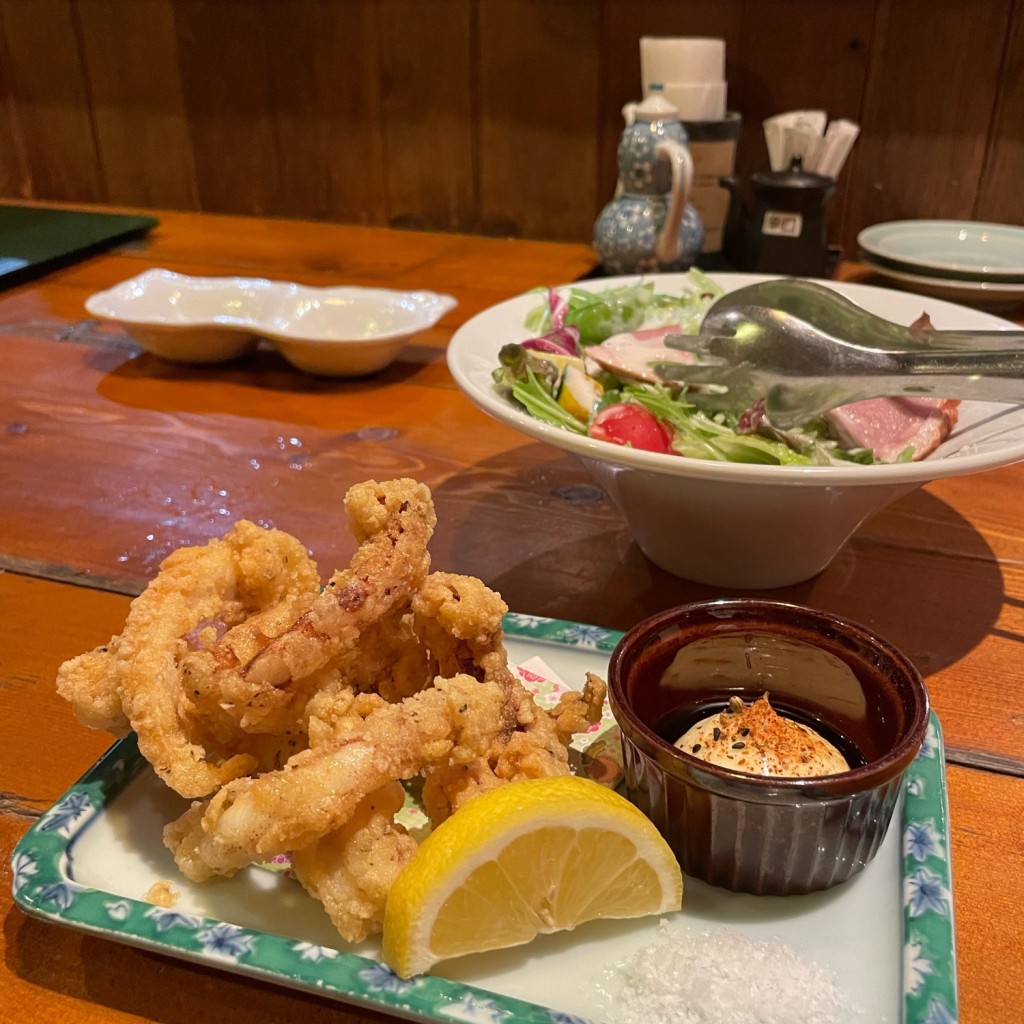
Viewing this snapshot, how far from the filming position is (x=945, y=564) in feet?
3.70

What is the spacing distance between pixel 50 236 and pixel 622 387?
187 cm

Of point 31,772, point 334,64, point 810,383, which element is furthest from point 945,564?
point 334,64

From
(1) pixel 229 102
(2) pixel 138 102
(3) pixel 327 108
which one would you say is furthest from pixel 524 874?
(2) pixel 138 102

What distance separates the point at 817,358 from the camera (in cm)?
105

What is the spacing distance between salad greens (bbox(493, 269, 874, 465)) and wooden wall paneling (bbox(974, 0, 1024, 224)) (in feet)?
4.53

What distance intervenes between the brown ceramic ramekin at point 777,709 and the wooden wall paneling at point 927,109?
6.55 ft

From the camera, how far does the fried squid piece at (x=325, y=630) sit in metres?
0.66

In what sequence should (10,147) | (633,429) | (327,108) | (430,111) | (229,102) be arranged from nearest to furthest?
(633,429)
(430,111)
(327,108)
(229,102)
(10,147)

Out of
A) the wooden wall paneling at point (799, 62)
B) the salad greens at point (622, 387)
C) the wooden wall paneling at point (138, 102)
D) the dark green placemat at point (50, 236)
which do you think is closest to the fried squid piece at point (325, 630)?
the salad greens at point (622, 387)

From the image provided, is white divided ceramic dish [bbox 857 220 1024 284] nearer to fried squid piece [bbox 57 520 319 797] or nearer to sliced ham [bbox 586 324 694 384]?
sliced ham [bbox 586 324 694 384]

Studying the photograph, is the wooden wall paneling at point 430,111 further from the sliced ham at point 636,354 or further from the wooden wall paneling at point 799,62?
the sliced ham at point 636,354

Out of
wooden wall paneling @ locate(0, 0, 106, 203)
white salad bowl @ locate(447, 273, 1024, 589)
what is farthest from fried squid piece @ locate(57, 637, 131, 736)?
wooden wall paneling @ locate(0, 0, 106, 203)

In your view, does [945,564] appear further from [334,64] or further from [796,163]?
[334,64]

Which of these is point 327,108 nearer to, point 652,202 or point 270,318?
point 652,202
